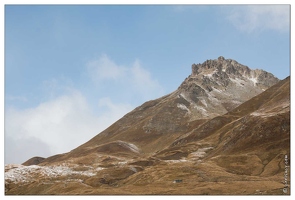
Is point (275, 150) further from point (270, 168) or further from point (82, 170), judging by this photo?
point (82, 170)

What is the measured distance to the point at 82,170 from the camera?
197625 millimetres

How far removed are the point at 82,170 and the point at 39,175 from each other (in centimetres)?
3039

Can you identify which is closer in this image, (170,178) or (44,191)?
(170,178)
